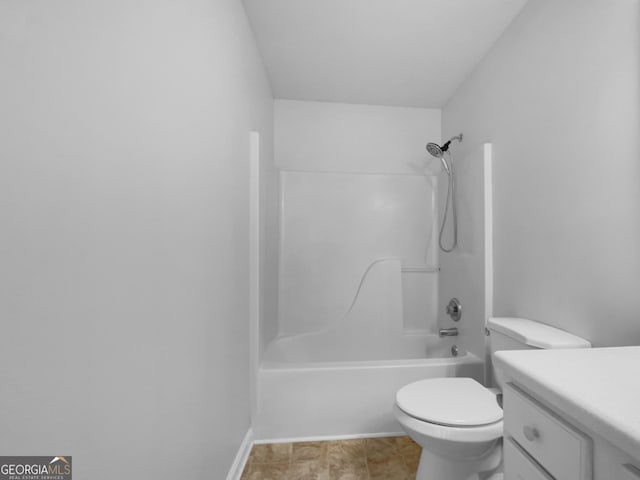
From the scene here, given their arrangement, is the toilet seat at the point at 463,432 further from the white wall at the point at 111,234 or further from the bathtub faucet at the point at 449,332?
the bathtub faucet at the point at 449,332

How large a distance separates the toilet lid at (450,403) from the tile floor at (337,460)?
19.8 inches

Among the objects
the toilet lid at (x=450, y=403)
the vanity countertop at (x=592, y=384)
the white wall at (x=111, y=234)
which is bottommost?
the toilet lid at (x=450, y=403)

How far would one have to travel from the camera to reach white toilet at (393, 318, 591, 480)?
1041 millimetres

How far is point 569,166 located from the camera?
3.79 ft

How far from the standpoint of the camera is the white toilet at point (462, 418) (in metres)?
1.04

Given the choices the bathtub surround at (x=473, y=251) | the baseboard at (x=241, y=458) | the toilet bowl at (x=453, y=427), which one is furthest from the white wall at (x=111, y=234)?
the bathtub surround at (x=473, y=251)

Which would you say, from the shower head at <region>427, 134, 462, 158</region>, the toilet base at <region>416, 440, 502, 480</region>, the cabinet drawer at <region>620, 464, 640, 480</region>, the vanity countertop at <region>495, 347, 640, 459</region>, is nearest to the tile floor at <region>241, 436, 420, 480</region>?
the toilet base at <region>416, 440, 502, 480</region>

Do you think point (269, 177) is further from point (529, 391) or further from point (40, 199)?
point (529, 391)

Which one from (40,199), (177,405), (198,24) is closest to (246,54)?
(198,24)

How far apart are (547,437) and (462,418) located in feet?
1.82

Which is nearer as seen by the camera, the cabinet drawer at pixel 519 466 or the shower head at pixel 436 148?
the cabinet drawer at pixel 519 466

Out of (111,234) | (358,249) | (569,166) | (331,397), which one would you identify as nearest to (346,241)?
(358,249)

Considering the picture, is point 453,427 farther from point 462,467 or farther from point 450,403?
point 462,467

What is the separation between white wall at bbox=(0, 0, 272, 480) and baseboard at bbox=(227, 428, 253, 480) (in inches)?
11.5
